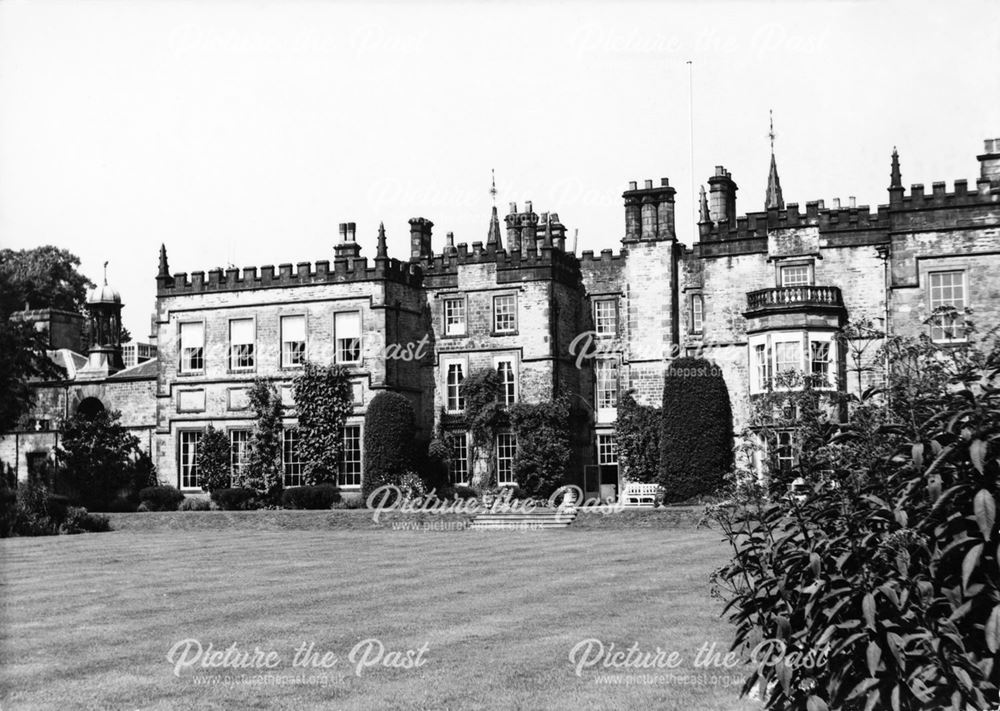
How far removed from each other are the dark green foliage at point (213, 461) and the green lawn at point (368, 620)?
1533 cm

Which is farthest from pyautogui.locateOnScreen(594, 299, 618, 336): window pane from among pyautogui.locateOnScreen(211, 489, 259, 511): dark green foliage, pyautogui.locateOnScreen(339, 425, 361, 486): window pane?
pyautogui.locateOnScreen(211, 489, 259, 511): dark green foliage

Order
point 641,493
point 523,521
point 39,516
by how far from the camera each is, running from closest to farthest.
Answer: point 39,516, point 523,521, point 641,493

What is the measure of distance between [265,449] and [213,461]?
6.92 feet

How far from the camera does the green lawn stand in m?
10.0

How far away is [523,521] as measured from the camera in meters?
31.9

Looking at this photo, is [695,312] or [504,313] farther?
[504,313]

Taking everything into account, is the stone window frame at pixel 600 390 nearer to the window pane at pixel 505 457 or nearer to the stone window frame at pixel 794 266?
the window pane at pixel 505 457

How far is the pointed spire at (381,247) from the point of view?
129 feet

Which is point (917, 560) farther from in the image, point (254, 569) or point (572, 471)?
point (572, 471)

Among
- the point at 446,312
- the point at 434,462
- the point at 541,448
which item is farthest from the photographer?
the point at 446,312

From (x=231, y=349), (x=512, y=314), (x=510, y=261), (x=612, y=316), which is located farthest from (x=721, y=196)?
(x=231, y=349)

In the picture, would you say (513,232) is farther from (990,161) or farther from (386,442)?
(990,161)

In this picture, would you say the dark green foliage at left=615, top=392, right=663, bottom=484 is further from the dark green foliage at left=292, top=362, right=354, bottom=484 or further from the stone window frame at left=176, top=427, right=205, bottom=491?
the stone window frame at left=176, top=427, right=205, bottom=491

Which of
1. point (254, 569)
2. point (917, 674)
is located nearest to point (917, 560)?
point (917, 674)
